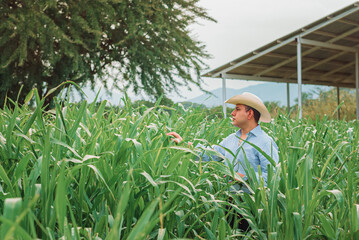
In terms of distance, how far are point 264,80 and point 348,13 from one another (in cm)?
483

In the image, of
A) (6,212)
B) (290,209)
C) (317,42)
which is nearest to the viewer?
(6,212)

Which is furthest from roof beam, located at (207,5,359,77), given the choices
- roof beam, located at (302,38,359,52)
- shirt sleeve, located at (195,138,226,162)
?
shirt sleeve, located at (195,138,226,162)

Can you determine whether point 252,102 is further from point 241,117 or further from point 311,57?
point 311,57

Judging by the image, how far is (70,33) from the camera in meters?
12.1

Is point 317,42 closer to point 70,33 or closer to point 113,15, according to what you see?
point 113,15

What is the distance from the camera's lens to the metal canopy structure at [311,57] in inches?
411

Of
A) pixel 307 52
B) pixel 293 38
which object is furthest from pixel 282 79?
pixel 293 38

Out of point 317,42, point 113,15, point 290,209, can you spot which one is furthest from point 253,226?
point 113,15

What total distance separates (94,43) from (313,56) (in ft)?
23.6

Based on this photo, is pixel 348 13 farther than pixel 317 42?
No

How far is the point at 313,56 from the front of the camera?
43.3 ft

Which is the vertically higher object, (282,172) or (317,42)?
(317,42)

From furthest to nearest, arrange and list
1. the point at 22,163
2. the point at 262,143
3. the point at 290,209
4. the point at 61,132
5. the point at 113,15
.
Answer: the point at 113,15
the point at 262,143
the point at 61,132
the point at 290,209
the point at 22,163

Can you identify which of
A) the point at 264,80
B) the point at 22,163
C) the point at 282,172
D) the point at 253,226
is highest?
the point at 264,80
